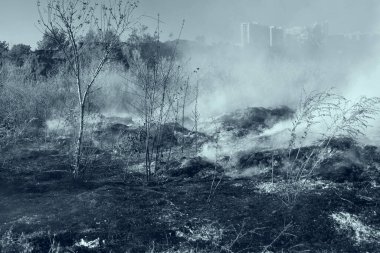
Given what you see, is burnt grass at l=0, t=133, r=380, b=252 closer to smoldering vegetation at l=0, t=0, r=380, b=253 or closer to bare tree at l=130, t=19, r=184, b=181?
smoldering vegetation at l=0, t=0, r=380, b=253

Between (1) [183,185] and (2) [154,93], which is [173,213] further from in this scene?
(2) [154,93]

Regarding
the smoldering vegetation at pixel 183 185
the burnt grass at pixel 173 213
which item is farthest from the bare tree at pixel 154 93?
the burnt grass at pixel 173 213

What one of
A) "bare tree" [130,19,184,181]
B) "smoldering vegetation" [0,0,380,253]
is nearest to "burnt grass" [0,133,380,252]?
"smoldering vegetation" [0,0,380,253]

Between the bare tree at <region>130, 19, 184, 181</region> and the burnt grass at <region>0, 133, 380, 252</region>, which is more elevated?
the bare tree at <region>130, 19, 184, 181</region>

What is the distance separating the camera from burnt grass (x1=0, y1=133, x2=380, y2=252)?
4.99 metres

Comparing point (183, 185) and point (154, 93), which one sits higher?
point (154, 93)

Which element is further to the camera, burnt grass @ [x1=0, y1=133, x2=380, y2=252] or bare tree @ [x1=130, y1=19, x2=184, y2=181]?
bare tree @ [x1=130, y1=19, x2=184, y2=181]

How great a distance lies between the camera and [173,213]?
19.6ft

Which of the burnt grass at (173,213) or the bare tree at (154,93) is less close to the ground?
the bare tree at (154,93)

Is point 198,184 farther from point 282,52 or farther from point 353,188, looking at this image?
point 282,52

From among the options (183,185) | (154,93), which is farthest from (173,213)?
(154,93)

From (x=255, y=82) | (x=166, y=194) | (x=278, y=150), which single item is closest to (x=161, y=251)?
(x=166, y=194)

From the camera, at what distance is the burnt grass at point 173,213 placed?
4.99 metres

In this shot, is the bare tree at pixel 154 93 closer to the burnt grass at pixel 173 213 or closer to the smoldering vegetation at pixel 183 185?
the smoldering vegetation at pixel 183 185
